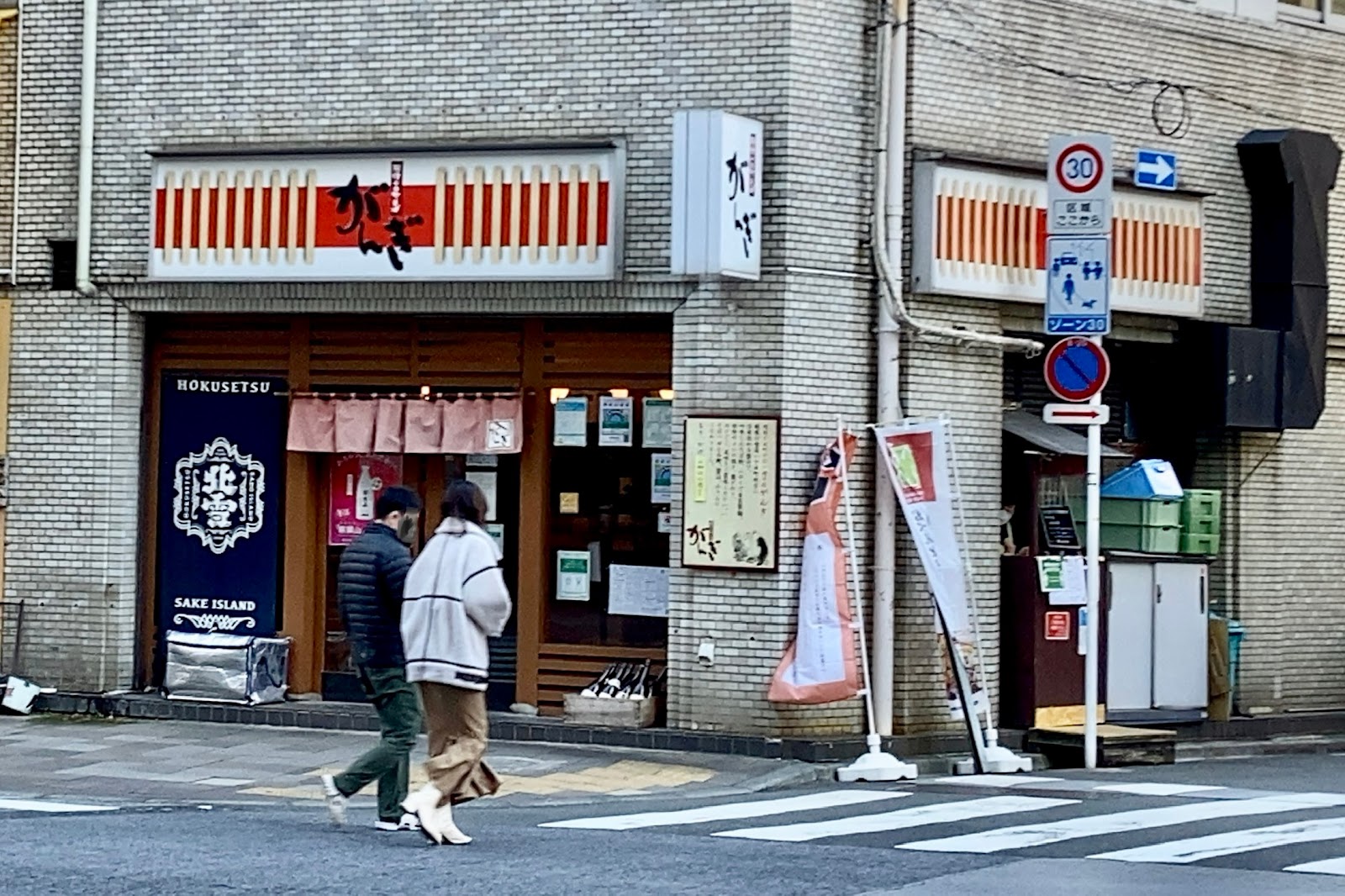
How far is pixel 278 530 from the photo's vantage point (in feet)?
63.6

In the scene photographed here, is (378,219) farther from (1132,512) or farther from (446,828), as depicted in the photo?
(446,828)

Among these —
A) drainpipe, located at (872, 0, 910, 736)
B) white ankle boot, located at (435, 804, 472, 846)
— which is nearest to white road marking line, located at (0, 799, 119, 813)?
white ankle boot, located at (435, 804, 472, 846)

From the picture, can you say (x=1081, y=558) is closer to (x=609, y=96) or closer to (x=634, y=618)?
(x=634, y=618)

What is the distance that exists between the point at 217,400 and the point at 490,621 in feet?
27.0

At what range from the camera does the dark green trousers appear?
41.1 feet

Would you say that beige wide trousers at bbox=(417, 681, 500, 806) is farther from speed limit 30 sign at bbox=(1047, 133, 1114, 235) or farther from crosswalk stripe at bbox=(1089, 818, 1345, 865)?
speed limit 30 sign at bbox=(1047, 133, 1114, 235)

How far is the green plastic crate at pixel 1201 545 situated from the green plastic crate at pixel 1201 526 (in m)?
0.04

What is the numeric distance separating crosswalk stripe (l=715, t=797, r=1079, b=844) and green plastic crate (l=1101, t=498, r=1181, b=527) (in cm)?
554

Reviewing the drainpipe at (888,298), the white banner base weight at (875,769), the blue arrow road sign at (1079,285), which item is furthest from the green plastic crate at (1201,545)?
the white banner base weight at (875,769)

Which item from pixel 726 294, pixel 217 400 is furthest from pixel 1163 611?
pixel 217 400

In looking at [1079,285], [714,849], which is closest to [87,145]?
[1079,285]

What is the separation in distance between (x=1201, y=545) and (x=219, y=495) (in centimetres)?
842

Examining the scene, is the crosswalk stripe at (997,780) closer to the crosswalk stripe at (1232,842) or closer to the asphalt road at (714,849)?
the asphalt road at (714,849)

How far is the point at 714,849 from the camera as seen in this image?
11.9 metres
